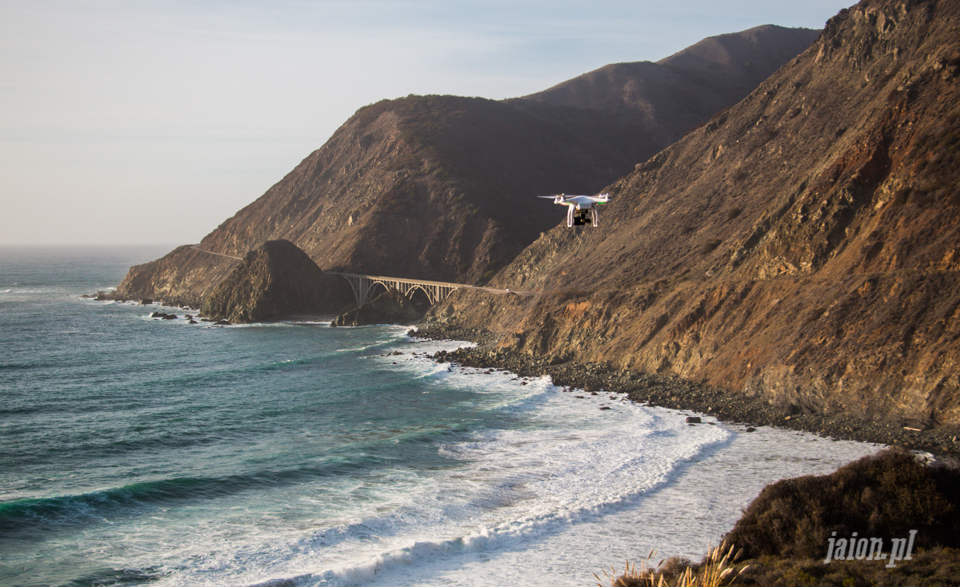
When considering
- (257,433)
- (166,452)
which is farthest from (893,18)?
(166,452)

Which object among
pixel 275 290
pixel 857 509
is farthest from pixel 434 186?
pixel 857 509

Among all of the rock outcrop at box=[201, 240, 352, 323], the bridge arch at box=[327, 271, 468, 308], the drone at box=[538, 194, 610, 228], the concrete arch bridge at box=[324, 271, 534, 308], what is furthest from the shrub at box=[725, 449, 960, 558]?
the rock outcrop at box=[201, 240, 352, 323]

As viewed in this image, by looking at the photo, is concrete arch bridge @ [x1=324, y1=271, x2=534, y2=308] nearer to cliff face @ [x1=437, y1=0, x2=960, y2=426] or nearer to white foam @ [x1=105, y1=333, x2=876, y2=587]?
cliff face @ [x1=437, y1=0, x2=960, y2=426]

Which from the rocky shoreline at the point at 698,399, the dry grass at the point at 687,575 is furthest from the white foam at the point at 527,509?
the dry grass at the point at 687,575

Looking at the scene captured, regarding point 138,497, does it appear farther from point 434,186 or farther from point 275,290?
point 434,186

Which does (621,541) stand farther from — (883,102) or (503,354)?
(883,102)

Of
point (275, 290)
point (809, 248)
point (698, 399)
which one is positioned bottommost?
point (698, 399)
